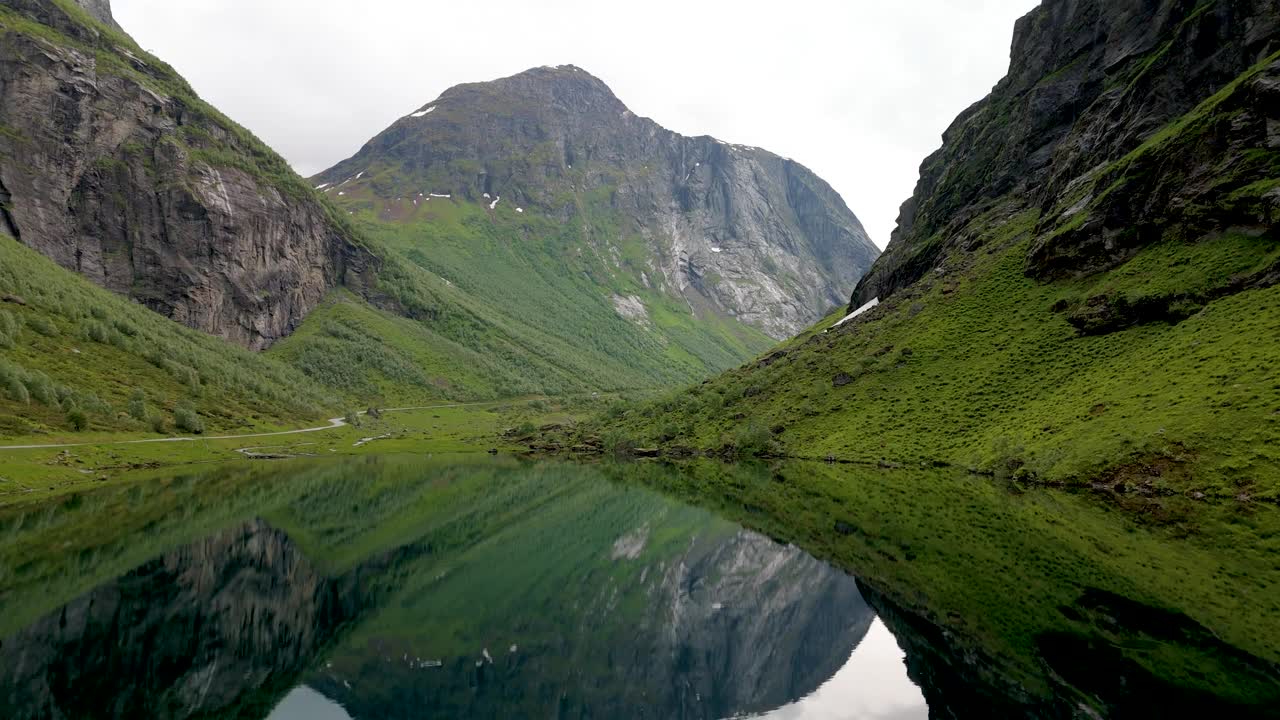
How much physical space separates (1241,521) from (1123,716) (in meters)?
33.2

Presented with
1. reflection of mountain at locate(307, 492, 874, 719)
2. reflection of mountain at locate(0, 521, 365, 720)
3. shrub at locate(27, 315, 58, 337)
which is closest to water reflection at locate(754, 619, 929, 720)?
reflection of mountain at locate(307, 492, 874, 719)

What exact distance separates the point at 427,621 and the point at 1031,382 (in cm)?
8087

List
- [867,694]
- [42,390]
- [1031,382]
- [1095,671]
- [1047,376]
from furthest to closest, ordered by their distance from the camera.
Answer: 1. [42,390]
2. [1031,382]
3. [1047,376]
4. [867,694]
5. [1095,671]

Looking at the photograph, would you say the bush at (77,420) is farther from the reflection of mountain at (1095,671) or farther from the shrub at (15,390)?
the reflection of mountain at (1095,671)

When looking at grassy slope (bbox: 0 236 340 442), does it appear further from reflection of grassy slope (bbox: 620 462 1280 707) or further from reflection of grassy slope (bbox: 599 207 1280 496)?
reflection of grassy slope (bbox: 620 462 1280 707)

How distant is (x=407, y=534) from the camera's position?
55188 millimetres

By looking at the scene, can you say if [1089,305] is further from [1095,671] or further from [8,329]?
[8,329]

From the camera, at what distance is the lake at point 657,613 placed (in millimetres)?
20938

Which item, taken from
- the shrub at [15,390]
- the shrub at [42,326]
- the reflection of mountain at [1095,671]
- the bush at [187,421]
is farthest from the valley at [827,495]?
the shrub at [42,326]

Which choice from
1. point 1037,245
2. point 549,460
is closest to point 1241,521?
point 1037,245

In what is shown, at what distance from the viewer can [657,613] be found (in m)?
33.2

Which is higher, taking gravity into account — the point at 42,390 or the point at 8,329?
the point at 8,329

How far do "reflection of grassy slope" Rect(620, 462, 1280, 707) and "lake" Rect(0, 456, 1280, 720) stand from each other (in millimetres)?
183

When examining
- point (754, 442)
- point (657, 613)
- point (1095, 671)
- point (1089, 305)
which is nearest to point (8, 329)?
point (754, 442)
